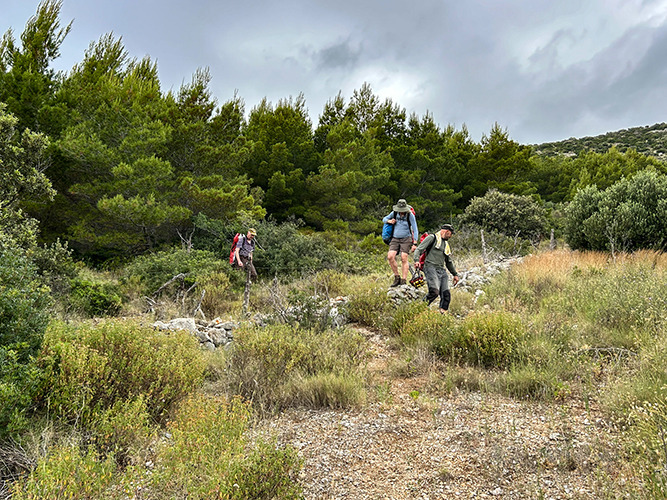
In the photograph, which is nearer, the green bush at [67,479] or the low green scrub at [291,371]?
the green bush at [67,479]

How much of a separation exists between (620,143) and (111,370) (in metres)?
54.9

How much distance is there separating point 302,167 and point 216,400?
1647 cm

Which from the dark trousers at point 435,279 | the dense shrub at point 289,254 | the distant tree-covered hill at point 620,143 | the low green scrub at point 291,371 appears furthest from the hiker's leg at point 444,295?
the distant tree-covered hill at point 620,143

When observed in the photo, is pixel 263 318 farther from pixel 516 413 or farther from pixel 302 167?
pixel 302 167

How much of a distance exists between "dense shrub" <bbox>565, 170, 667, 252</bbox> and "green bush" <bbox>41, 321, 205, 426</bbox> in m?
9.61

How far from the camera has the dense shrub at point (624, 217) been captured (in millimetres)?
8922

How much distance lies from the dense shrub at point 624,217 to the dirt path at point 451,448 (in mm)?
7523

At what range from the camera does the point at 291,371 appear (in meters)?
4.10

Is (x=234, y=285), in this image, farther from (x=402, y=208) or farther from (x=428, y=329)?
(x=428, y=329)

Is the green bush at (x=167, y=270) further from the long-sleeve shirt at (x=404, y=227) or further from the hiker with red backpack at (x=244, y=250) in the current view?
the long-sleeve shirt at (x=404, y=227)

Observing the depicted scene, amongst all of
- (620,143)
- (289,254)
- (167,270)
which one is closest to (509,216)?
(289,254)

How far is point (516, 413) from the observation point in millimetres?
3342

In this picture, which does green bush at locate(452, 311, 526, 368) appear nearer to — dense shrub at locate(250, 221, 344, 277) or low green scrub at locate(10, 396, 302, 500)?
low green scrub at locate(10, 396, 302, 500)

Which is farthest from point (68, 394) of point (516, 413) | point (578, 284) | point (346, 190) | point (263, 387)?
point (346, 190)
